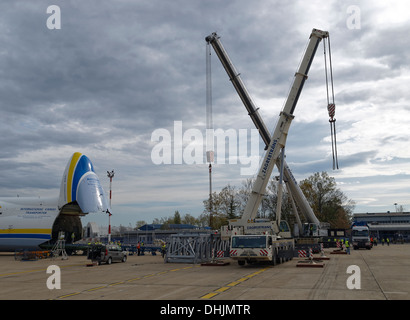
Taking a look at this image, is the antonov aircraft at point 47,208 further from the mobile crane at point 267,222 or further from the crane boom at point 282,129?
the crane boom at point 282,129

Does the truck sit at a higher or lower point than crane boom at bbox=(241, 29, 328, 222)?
lower

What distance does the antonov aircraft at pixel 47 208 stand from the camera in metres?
40.3

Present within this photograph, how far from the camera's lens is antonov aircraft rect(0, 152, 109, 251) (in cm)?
4031

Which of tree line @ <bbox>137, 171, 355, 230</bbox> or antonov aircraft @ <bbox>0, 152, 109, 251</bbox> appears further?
tree line @ <bbox>137, 171, 355, 230</bbox>

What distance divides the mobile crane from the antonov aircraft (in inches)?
806

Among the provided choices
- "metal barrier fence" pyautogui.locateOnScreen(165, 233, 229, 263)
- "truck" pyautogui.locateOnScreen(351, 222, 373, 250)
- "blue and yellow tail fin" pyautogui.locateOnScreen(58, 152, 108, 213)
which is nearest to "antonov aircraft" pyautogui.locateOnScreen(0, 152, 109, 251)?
"blue and yellow tail fin" pyautogui.locateOnScreen(58, 152, 108, 213)

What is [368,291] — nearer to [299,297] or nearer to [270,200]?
[299,297]

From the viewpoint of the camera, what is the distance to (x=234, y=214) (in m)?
67.2

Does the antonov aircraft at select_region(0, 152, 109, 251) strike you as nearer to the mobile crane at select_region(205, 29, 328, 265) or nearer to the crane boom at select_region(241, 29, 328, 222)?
the mobile crane at select_region(205, 29, 328, 265)

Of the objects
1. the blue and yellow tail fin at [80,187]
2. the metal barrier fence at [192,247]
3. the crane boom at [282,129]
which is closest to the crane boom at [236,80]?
the crane boom at [282,129]

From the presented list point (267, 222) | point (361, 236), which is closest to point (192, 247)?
point (267, 222)

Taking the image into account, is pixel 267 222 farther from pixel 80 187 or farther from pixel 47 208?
pixel 47 208

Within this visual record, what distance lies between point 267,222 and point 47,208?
2706 centimetres
